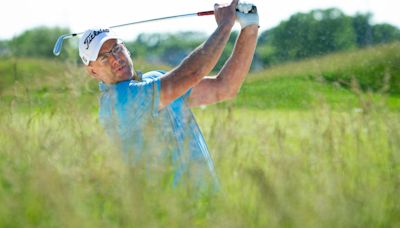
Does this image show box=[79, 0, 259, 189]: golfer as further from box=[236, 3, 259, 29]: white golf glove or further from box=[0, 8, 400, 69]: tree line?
box=[0, 8, 400, 69]: tree line

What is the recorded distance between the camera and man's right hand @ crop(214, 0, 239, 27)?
12.0 ft

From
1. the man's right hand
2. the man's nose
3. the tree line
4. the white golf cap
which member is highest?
the man's right hand

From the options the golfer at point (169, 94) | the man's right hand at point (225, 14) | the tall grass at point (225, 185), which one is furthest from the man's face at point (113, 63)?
the tall grass at point (225, 185)

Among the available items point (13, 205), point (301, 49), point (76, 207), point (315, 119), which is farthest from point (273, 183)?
point (301, 49)

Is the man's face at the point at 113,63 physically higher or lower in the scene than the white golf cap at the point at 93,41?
lower

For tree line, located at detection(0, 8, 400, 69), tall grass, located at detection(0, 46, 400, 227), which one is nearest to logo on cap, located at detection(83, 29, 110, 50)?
tall grass, located at detection(0, 46, 400, 227)

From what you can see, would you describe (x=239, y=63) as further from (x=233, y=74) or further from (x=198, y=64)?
(x=198, y=64)

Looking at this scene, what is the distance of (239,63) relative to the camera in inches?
160

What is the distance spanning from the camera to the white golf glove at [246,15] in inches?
152

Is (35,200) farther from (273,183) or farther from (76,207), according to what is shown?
(273,183)

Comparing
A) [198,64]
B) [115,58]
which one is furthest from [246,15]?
[115,58]

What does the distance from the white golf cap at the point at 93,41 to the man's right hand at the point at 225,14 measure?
54 centimetres

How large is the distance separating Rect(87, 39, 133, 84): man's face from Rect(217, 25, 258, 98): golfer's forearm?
51cm

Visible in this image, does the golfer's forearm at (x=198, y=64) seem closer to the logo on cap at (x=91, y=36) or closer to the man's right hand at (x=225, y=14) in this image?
the man's right hand at (x=225, y=14)
